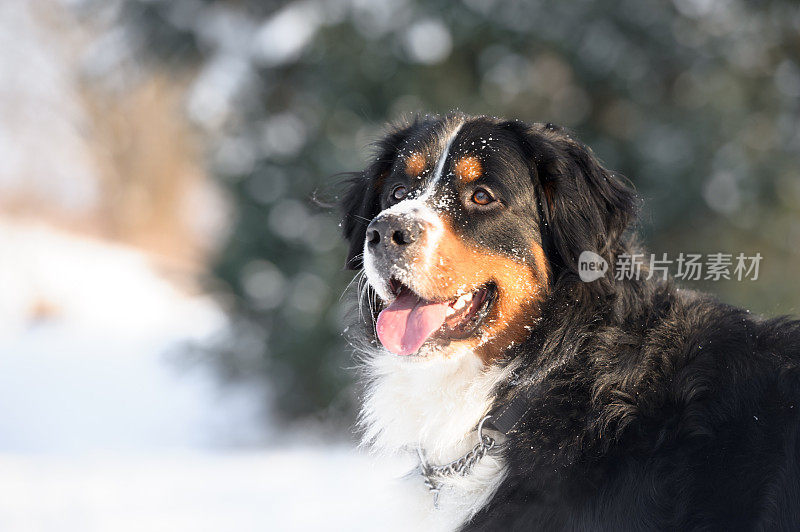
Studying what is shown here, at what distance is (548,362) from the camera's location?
9.50 ft

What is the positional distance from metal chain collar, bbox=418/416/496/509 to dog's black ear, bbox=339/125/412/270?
118 cm

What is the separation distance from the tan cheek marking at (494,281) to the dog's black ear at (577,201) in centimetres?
20

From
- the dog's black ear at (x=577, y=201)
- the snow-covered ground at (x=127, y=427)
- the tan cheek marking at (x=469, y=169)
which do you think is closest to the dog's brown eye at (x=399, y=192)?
the tan cheek marking at (x=469, y=169)

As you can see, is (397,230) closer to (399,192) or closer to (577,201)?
(399,192)

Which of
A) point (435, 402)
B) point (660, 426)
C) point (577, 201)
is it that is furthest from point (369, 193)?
point (660, 426)

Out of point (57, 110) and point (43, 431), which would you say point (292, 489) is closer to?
point (43, 431)

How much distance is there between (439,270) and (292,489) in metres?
4.01

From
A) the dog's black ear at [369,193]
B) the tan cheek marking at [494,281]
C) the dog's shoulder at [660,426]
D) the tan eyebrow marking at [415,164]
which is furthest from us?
the dog's black ear at [369,193]

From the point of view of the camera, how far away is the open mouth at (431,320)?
2986 mm

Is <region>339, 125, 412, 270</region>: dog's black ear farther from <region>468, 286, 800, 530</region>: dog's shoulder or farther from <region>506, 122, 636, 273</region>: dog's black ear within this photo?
<region>468, 286, 800, 530</region>: dog's shoulder

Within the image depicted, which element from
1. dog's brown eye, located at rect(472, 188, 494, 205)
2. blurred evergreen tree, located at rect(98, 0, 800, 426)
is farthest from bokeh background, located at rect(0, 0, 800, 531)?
dog's brown eye, located at rect(472, 188, 494, 205)

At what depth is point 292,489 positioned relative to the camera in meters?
6.29

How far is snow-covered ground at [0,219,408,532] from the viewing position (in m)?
5.49

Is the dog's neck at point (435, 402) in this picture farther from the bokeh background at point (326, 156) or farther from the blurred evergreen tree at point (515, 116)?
the blurred evergreen tree at point (515, 116)
